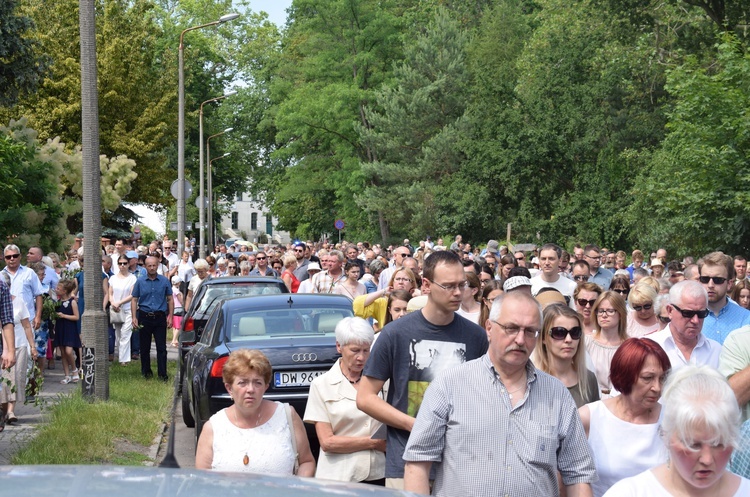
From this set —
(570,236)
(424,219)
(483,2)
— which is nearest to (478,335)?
(570,236)

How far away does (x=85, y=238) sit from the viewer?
45.1 ft

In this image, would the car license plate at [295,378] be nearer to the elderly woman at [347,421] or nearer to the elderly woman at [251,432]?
the elderly woman at [347,421]

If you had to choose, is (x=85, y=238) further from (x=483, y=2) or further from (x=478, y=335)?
(x=483, y=2)

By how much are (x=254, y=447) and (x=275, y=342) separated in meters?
4.76

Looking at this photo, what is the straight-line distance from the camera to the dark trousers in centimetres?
1661

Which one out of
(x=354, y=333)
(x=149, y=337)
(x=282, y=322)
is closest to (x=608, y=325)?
(x=354, y=333)

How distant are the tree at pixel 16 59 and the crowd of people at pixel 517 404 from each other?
14.0m

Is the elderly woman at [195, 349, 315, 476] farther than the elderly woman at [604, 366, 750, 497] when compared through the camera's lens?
Yes

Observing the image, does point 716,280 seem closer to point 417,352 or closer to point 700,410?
point 417,352

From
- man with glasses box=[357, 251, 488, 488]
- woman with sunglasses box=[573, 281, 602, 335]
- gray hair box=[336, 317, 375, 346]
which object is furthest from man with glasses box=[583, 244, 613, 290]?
man with glasses box=[357, 251, 488, 488]

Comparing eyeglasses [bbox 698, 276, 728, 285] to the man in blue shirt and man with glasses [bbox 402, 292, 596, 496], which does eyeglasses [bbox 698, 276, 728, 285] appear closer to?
man with glasses [bbox 402, 292, 596, 496]

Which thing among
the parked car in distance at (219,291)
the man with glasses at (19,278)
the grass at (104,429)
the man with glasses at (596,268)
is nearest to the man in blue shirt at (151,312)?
the parked car in distance at (219,291)

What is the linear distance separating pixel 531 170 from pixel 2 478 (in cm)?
4862

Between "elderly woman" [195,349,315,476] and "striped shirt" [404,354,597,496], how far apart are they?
106cm
